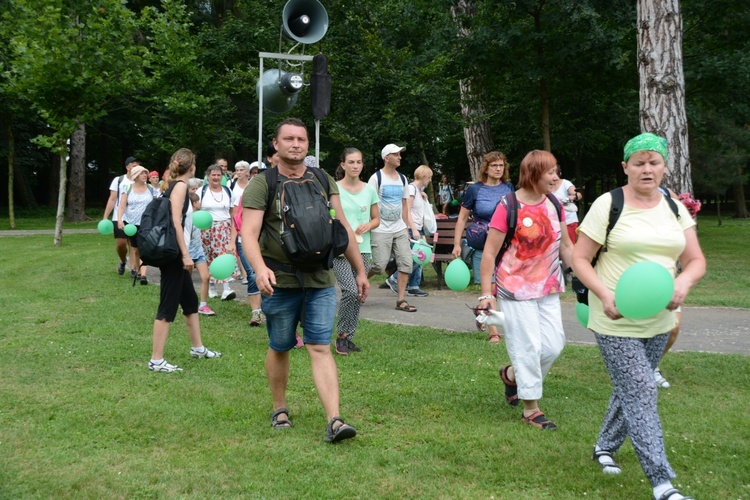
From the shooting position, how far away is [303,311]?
4.75m

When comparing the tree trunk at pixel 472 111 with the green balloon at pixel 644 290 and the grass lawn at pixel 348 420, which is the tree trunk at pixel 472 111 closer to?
the grass lawn at pixel 348 420

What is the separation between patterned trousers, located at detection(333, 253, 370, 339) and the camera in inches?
284

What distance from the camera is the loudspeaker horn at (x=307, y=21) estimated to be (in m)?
11.1

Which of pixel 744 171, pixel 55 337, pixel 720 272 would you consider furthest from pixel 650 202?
pixel 744 171

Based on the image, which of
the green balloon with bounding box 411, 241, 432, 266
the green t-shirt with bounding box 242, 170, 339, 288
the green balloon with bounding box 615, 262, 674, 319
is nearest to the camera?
the green balloon with bounding box 615, 262, 674, 319

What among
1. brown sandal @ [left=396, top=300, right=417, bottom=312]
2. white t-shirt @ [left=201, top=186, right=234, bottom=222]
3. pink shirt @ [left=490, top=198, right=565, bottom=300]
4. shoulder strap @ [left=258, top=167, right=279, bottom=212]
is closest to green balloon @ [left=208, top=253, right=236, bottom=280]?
shoulder strap @ [left=258, top=167, right=279, bottom=212]

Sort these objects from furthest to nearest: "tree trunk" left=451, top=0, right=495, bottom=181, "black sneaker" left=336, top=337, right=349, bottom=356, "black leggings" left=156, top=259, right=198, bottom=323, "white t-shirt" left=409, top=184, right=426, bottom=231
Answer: "tree trunk" left=451, top=0, right=495, bottom=181 < "white t-shirt" left=409, top=184, right=426, bottom=231 < "black sneaker" left=336, top=337, right=349, bottom=356 < "black leggings" left=156, top=259, right=198, bottom=323

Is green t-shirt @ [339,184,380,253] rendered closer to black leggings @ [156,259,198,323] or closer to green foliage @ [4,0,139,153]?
black leggings @ [156,259,198,323]

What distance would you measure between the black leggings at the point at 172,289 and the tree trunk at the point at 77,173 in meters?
24.3

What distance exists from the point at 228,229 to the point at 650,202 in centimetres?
705

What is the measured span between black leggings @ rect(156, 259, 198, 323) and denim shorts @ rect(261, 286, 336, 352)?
6.54ft

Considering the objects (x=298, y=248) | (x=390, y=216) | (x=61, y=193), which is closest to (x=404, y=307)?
(x=390, y=216)

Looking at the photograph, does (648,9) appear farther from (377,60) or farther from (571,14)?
(377,60)

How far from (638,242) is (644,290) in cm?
37
